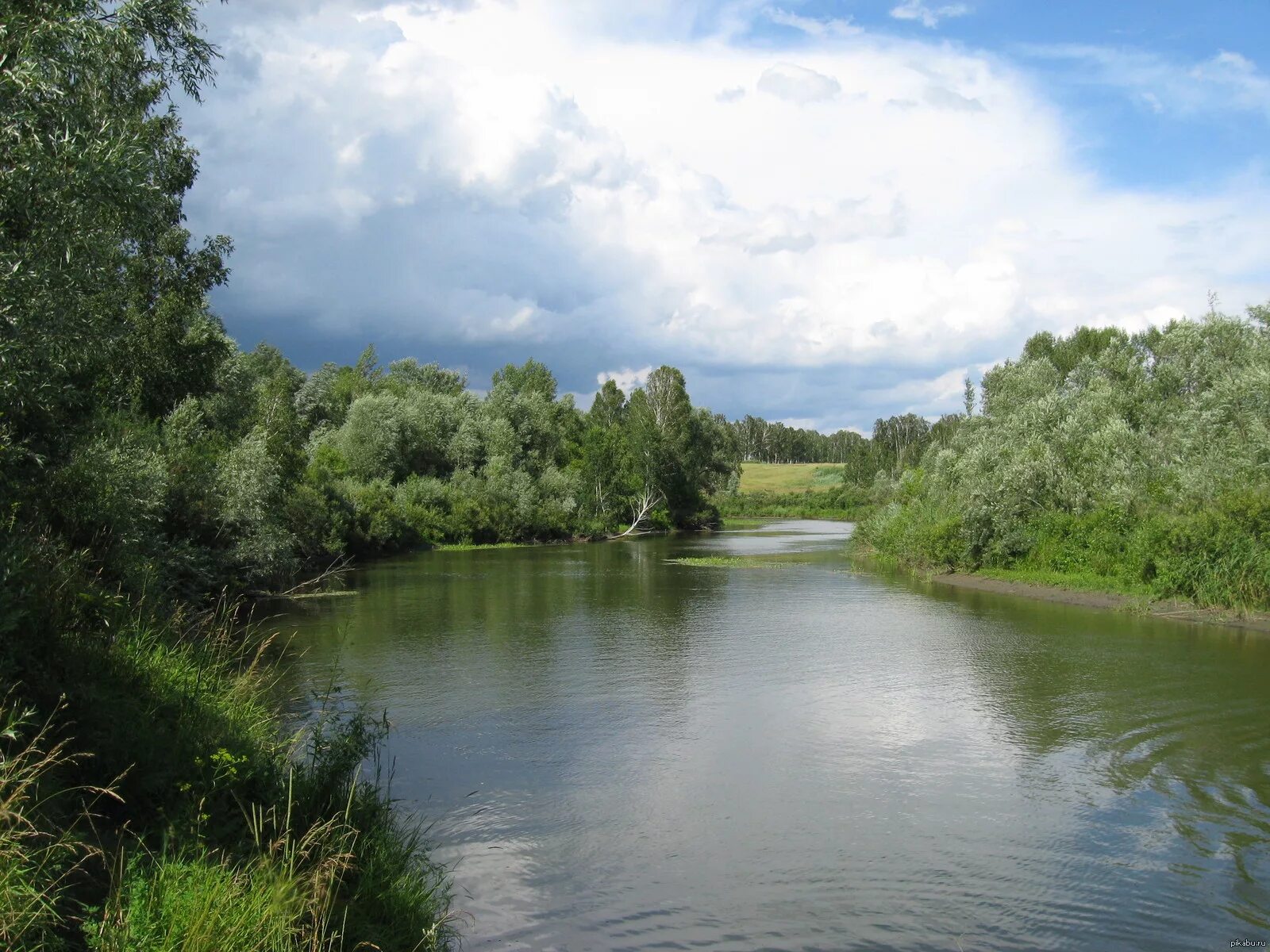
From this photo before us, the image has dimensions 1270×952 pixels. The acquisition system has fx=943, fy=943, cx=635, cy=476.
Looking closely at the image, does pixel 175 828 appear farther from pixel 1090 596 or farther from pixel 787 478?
pixel 787 478

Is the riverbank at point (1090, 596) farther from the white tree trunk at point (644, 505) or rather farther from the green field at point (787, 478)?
the green field at point (787, 478)

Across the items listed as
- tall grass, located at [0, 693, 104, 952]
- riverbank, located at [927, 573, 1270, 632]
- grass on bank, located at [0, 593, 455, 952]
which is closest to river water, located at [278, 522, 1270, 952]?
riverbank, located at [927, 573, 1270, 632]

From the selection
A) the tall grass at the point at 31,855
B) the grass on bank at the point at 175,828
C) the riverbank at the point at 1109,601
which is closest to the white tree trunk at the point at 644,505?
the riverbank at the point at 1109,601

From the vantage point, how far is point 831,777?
42.0 ft

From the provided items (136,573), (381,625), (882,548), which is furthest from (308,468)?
(136,573)

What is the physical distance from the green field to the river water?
9614 cm

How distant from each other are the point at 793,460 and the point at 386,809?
6998 inches

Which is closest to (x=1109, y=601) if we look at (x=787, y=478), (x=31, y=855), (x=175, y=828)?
(x=175, y=828)

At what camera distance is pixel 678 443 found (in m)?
81.3

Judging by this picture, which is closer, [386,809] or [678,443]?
[386,809]

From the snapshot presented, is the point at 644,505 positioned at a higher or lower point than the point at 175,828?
higher

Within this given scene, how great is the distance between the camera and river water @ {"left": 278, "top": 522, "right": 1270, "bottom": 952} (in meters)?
8.77

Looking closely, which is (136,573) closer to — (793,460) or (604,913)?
(604,913)

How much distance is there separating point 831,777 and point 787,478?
124647mm
